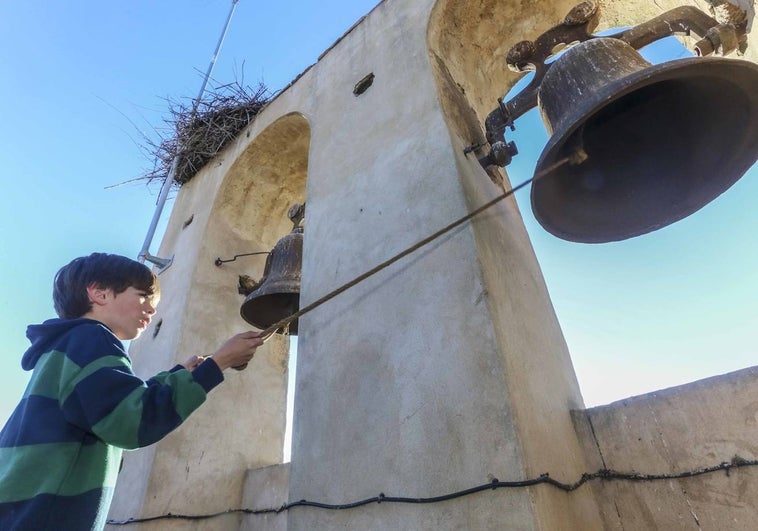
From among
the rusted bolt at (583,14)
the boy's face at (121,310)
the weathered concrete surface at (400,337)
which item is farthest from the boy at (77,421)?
the rusted bolt at (583,14)

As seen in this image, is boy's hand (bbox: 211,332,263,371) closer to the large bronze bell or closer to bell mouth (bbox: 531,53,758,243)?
bell mouth (bbox: 531,53,758,243)

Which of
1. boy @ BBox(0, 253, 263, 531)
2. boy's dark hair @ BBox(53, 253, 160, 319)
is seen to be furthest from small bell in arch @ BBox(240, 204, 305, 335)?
boy @ BBox(0, 253, 263, 531)

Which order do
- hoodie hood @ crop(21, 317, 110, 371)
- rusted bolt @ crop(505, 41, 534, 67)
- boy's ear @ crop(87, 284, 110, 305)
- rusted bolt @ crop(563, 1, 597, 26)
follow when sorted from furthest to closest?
1. rusted bolt @ crop(505, 41, 534, 67)
2. rusted bolt @ crop(563, 1, 597, 26)
3. boy's ear @ crop(87, 284, 110, 305)
4. hoodie hood @ crop(21, 317, 110, 371)

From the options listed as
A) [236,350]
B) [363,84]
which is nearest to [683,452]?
[236,350]

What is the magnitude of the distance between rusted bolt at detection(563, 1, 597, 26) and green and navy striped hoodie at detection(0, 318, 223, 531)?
1.98 m

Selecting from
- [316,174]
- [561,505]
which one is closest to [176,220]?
[316,174]

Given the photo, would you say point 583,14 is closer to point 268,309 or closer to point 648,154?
point 648,154

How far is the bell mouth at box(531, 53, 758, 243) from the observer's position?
1.32 meters

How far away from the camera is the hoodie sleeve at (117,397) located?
3.12ft

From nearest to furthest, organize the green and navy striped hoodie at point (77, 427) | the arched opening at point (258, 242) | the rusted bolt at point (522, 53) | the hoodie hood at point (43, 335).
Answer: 1. the green and navy striped hoodie at point (77, 427)
2. the hoodie hood at point (43, 335)
3. the rusted bolt at point (522, 53)
4. the arched opening at point (258, 242)

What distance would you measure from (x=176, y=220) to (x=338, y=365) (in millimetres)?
2961

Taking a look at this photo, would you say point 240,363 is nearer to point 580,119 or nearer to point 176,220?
point 580,119

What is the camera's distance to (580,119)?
127 centimetres

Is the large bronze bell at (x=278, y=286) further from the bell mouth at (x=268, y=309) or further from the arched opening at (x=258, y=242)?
the arched opening at (x=258, y=242)
